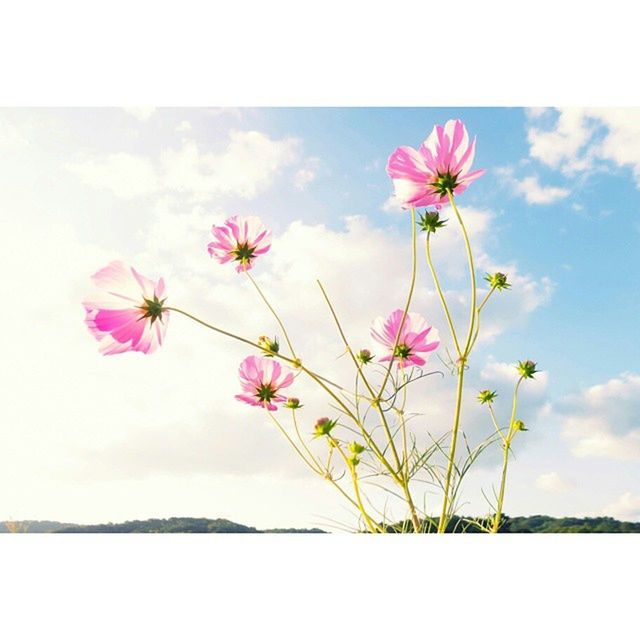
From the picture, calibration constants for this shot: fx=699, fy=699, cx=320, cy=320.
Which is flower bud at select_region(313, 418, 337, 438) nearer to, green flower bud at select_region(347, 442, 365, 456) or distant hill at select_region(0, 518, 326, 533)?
green flower bud at select_region(347, 442, 365, 456)

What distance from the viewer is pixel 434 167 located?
0.78 meters

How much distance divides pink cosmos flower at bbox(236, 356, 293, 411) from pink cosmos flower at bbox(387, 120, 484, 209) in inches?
9.7

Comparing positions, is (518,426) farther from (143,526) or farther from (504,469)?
(143,526)

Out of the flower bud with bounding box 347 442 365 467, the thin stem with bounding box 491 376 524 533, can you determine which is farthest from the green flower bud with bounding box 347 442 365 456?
the thin stem with bounding box 491 376 524 533

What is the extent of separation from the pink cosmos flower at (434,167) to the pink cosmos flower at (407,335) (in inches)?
6.0

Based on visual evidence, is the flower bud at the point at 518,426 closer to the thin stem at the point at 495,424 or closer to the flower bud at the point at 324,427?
the thin stem at the point at 495,424

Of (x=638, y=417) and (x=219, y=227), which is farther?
(x=638, y=417)

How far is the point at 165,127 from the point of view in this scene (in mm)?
1556

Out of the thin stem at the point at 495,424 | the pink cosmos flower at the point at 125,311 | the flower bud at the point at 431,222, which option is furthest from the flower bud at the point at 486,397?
the pink cosmos flower at the point at 125,311

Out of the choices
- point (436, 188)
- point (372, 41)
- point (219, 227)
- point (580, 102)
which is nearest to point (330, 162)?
point (372, 41)

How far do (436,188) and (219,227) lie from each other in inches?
11.7

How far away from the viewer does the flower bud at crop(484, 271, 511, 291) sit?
0.94 meters
